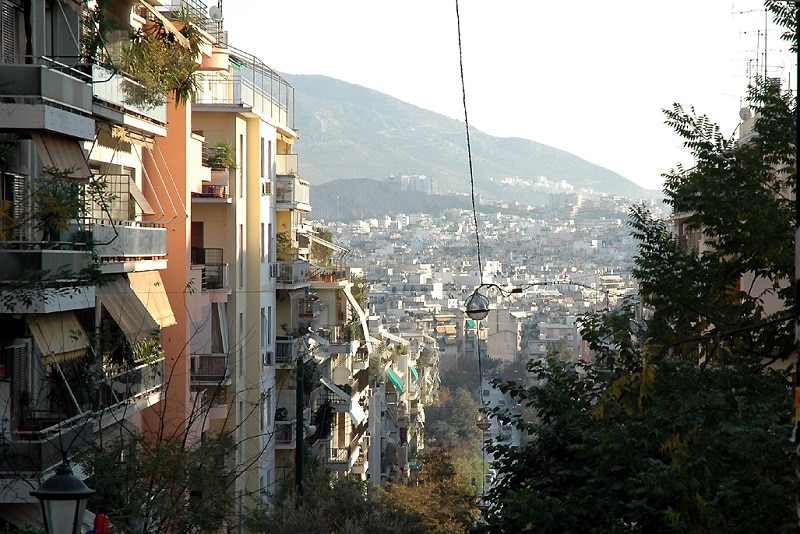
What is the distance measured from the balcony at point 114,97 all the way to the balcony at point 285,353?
1645 cm

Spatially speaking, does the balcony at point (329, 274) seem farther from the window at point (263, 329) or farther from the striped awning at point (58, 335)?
the striped awning at point (58, 335)

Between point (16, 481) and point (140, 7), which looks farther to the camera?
point (140, 7)

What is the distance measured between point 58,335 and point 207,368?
12.5 meters

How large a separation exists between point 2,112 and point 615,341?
357 inches

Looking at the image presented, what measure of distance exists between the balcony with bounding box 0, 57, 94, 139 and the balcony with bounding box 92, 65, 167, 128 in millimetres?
978

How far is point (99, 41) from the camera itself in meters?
18.3

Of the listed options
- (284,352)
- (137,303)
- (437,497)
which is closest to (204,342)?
(284,352)

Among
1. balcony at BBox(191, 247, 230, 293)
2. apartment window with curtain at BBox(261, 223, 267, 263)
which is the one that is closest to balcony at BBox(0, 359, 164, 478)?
balcony at BBox(191, 247, 230, 293)

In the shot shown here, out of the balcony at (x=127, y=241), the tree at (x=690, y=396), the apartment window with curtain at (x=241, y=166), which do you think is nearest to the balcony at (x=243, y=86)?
the apartment window with curtain at (x=241, y=166)

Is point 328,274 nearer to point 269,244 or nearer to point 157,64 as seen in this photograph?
point 269,244

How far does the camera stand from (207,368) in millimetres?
31344

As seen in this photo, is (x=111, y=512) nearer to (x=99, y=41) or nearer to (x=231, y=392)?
(x=99, y=41)

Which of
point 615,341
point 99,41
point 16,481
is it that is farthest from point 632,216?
point 16,481

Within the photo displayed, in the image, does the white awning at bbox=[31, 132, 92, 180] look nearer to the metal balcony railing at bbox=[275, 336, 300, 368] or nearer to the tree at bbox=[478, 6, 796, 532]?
the tree at bbox=[478, 6, 796, 532]
